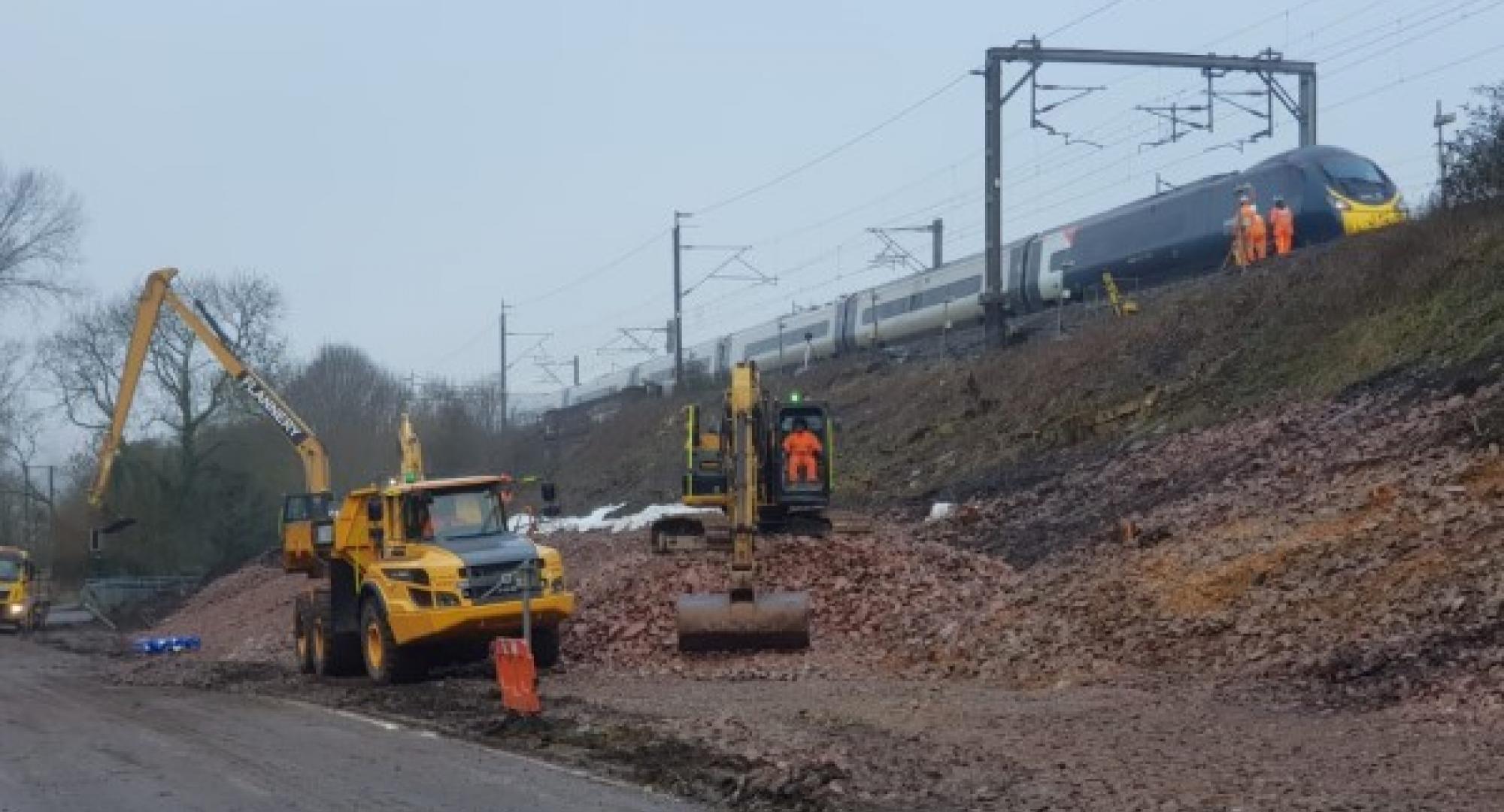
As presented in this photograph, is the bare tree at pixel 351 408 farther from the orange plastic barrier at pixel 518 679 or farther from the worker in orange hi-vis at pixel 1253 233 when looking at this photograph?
the orange plastic barrier at pixel 518 679

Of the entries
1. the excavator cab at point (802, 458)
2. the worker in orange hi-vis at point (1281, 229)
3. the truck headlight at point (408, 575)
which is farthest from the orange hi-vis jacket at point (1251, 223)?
the truck headlight at point (408, 575)

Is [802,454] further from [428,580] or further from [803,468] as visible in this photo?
[428,580]

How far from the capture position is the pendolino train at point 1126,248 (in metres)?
40.6

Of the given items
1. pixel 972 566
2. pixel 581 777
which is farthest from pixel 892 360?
pixel 581 777

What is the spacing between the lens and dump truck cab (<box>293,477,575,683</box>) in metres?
22.2

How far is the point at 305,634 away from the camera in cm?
2705

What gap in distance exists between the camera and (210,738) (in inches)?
687

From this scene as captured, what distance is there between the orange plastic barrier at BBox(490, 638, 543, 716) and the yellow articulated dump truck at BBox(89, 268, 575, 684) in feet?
2.37

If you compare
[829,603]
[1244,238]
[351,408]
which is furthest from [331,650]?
[351,408]

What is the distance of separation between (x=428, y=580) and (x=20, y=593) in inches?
1282

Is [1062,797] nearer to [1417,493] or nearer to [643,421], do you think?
[1417,493]

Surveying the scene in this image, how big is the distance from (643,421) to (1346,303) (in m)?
34.6

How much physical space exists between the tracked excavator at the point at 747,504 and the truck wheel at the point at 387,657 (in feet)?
11.2

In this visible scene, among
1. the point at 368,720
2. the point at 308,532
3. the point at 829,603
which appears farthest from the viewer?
the point at 308,532
